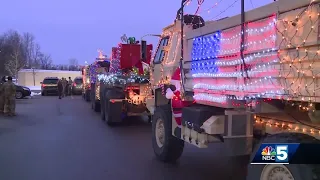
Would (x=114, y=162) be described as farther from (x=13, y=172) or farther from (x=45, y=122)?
(x=45, y=122)

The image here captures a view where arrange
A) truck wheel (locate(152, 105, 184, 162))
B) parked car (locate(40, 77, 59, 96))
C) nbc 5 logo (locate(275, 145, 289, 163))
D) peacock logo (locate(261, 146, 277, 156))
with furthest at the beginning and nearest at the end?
parked car (locate(40, 77, 59, 96)) → truck wheel (locate(152, 105, 184, 162)) → peacock logo (locate(261, 146, 277, 156)) → nbc 5 logo (locate(275, 145, 289, 163))

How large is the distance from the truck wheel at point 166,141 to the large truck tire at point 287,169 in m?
3.12

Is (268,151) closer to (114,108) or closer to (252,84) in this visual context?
(252,84)

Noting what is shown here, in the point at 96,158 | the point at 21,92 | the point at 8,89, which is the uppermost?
the point at 8,89

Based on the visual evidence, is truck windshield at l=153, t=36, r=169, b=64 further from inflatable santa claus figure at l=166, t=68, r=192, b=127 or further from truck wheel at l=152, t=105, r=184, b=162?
inflatable santa claus figure at l=166, t=68, r=192, b=127

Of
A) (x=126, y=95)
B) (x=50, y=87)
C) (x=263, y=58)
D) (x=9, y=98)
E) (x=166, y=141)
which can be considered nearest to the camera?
(x=263, y=58)

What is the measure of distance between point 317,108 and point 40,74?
6615 cm

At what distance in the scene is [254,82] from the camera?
428 cm

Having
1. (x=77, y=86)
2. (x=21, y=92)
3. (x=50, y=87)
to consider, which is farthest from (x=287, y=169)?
(x=77, y=86)

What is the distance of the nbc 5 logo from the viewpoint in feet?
12.1

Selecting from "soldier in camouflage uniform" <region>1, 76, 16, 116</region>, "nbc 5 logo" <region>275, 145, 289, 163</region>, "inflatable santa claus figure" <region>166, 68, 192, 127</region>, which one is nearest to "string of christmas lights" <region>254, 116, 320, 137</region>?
"nbc 5 logo" <region>275, 145, 289, 163</region>

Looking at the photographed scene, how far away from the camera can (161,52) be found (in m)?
8.41

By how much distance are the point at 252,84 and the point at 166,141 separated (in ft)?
10.8

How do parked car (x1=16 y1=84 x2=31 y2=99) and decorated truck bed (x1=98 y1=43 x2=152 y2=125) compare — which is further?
parked car (x1=16 y1=84 x2=31 y2=99)
